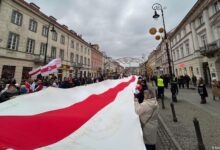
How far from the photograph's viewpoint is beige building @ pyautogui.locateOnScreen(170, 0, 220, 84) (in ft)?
54.6

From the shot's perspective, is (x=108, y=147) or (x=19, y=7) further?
(x=19, y=7)

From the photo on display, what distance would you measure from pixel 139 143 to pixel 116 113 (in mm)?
809

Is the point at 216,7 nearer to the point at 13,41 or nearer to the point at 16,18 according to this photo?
the point at 16,18

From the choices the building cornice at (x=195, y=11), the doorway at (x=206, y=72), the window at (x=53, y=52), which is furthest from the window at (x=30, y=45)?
the doorway at (x=206, y=72)

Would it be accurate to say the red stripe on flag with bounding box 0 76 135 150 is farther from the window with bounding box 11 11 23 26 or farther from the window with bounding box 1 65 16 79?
the window with bounding box 11 11 23 26

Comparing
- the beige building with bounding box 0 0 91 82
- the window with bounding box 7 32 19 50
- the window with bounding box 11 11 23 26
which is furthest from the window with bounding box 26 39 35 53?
the window with bounding box 11 11 23 26

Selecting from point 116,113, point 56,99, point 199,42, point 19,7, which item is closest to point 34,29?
point 19,7

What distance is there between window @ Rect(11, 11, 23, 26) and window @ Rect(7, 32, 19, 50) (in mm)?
1888

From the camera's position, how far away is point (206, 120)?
541 cm

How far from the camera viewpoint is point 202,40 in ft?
65.9

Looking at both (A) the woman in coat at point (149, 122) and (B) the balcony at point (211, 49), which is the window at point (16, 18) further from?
(B) the balcony at point (211, 49)

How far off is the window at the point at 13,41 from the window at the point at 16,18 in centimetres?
189

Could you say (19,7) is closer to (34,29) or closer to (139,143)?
(34,29)

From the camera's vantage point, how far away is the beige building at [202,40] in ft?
54.6
